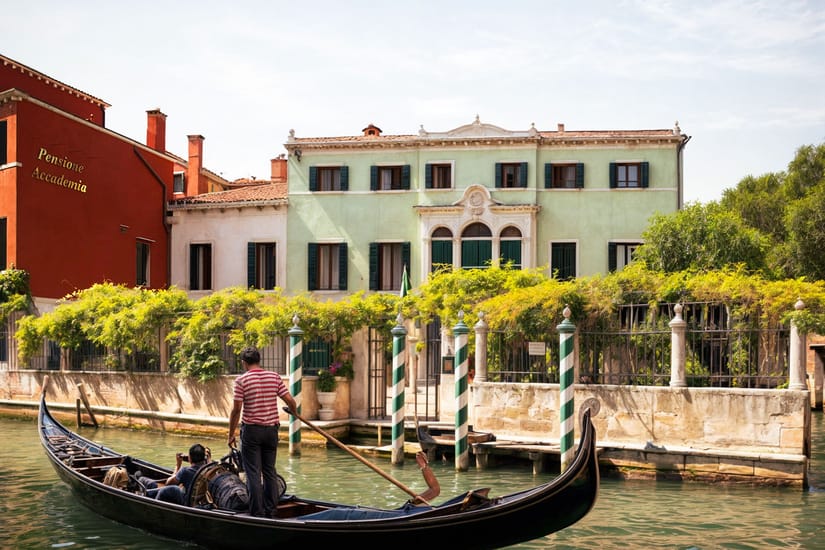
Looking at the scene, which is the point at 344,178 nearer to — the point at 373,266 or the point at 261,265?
the point at 373,266

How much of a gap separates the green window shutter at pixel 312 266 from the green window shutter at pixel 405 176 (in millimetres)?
2971

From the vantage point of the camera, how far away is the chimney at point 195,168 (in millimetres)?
28344

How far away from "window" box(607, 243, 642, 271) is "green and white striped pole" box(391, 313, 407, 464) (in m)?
12.4

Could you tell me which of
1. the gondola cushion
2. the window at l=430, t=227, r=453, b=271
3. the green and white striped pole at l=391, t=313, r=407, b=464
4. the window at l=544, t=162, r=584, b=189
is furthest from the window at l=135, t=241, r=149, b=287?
the gondola cushion

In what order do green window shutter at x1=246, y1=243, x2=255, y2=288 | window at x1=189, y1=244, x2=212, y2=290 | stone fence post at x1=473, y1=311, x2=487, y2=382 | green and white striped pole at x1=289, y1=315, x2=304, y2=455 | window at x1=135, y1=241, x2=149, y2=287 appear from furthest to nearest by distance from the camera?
window at x1=189, y1=244, x2=212, y2=290 < green window shutter at x1=246, y1=243, x2=255, y2=288 < window at x1=135, y1=241, x2=149, y2=287 < green and white striped pole at x1=289, y1=315, x2=304, y2=455 < stone fence post at x1=473, y1=311, x2=487, y2=382

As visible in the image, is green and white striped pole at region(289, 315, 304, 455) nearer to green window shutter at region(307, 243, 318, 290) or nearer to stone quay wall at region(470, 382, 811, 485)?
stone quay wall at region(470, 382, 811, 485)

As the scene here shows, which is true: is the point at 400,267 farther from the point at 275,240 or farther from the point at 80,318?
the point at 80,318

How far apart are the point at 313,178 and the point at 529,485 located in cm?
1516

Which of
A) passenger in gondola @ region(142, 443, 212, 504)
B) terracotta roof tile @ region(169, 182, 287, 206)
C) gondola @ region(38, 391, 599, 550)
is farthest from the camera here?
terracotta roof tile @ region(169, 182, 287, 206)

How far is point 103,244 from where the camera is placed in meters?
23.0

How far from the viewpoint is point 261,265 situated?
24938 mm

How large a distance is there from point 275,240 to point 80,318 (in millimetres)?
7537

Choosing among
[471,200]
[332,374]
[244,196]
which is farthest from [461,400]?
[244,196]

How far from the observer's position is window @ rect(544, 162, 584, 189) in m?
23.2
